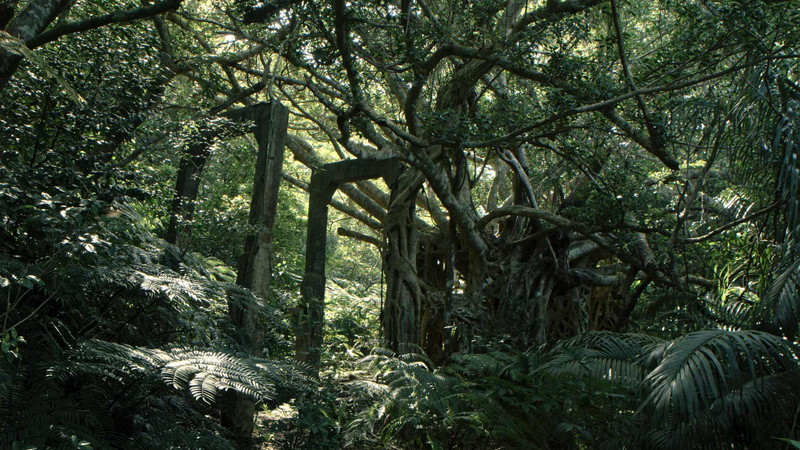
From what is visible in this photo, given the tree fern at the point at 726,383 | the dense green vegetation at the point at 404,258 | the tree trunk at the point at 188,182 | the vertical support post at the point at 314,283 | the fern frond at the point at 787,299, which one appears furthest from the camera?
the vertical support post at the point at 314,283

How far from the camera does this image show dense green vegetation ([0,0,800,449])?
13.1 feet

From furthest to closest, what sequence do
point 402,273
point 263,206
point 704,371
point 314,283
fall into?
point 402,273
point 314,283
point 263,206
point 704,371

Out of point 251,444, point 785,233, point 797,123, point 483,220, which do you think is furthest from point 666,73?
point 251,444

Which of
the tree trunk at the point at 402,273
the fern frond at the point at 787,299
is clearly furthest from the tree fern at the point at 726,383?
the tree trunk at the point at 402,273

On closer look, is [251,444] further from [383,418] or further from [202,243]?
[202,243]

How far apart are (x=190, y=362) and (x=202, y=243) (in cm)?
570

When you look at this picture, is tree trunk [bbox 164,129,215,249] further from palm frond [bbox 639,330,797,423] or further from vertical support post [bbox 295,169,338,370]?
palm frond [bbox 639,330,797,423]

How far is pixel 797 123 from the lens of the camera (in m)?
5.20

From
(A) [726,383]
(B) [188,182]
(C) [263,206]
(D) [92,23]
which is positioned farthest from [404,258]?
(A) [726,383]

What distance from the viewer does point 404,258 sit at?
29.0 feet

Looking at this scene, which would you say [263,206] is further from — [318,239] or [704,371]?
[704,371]

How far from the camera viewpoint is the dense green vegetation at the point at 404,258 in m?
4.00

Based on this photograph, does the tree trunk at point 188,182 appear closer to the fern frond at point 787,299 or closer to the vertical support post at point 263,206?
the vertical support post at point 263,206

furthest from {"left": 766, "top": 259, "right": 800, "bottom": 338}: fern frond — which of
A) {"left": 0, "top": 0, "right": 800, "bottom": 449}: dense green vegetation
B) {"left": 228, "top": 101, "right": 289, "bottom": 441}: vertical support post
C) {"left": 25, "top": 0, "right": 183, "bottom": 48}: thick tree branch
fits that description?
{"left": 25, "top": 0, "right": 183, "bottom": 48}: thick tree branch
